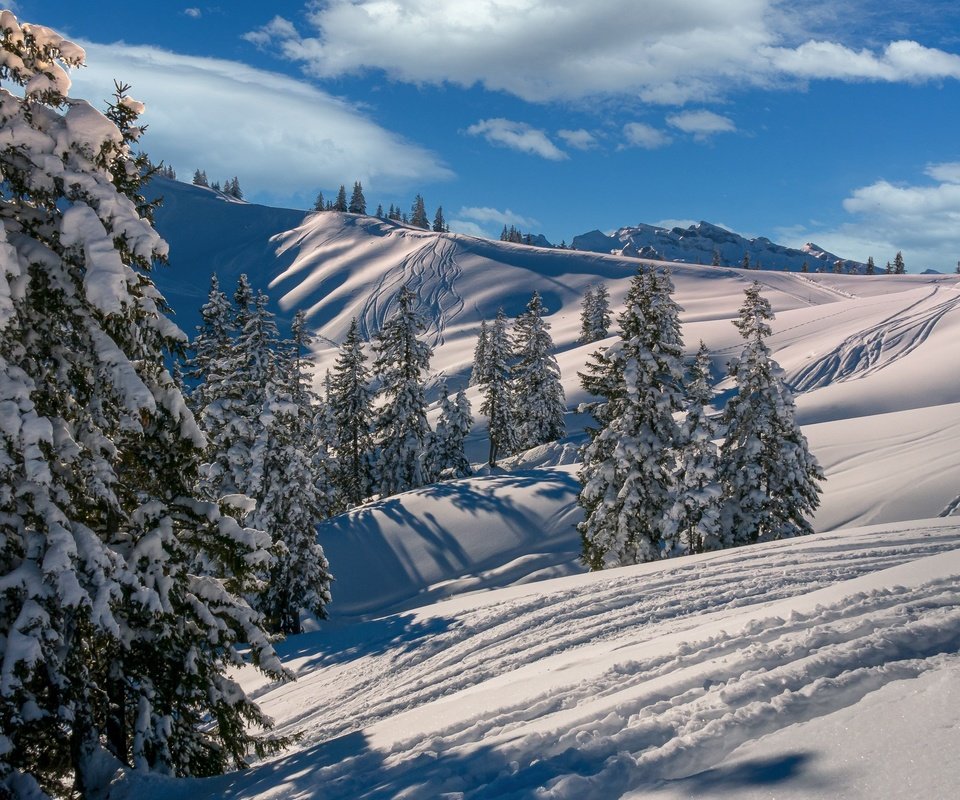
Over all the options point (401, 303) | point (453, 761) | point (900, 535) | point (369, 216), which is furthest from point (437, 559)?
point (369, 216)

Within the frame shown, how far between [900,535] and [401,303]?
112 feet

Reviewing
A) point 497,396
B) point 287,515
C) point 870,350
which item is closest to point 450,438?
point 497,396

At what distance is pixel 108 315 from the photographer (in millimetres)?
6270

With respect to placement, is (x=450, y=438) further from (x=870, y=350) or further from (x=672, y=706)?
(x=672, y=706)

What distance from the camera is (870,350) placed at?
5709 cm

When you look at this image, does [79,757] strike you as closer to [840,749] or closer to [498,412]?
[840,749]

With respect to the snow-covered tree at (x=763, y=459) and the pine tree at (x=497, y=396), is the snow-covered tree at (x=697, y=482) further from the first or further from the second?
the pine tree at (x=497, y=396)

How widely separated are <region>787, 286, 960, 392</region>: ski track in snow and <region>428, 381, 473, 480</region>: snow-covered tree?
85.3 ft

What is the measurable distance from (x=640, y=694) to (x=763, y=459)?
18.6 m

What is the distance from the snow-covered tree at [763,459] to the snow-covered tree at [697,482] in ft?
3.64

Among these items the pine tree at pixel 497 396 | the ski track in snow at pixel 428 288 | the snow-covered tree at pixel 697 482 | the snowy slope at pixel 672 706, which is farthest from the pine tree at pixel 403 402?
the ski track in snow at pixel 428 288

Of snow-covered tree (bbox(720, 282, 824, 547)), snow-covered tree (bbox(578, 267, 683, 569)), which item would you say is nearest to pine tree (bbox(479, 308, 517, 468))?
snow-covered tree (bbox(578, 267, 683, 569))

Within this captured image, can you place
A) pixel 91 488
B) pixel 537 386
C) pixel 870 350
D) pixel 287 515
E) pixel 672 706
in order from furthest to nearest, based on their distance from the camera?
1. pixel 870 350
2. pixel 537 386
3. pixel 287 515
4. pixel 91 488
5. pixel 672 706

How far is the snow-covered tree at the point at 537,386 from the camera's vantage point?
5200cm
